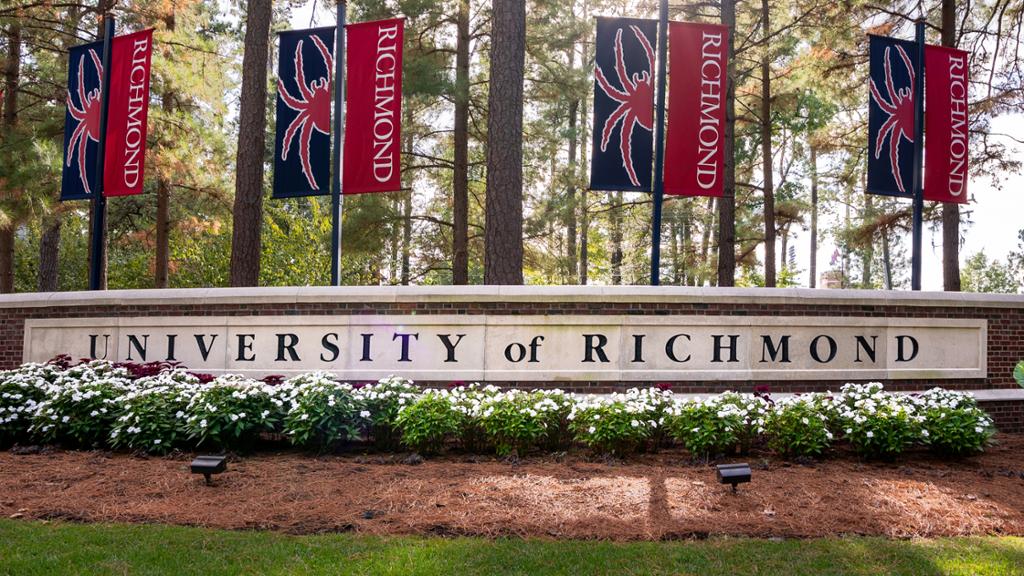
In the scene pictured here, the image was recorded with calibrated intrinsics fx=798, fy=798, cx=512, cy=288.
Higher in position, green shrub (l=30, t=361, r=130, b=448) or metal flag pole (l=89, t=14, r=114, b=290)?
metal flag pole (l=89, t=14, r=114, b=290)

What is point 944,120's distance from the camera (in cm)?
1145

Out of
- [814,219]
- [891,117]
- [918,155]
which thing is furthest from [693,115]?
[814,219]

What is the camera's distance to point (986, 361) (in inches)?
401

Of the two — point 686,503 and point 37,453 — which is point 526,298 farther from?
point 37,453

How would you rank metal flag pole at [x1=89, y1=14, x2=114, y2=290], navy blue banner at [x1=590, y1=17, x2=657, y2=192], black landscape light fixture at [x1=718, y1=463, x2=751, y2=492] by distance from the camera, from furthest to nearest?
metal flag pole at [x1=89, y1=14, x2=114, y2=290], navy blue banner at [x1=590, y1=17, x2=657, y2=192], black landscape light fixture at [x1=718, y1=463, x2=751, y2=492]

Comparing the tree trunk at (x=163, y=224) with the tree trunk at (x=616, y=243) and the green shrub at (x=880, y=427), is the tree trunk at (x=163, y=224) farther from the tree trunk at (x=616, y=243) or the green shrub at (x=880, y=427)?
the tree trunk at (x=616, y=243)

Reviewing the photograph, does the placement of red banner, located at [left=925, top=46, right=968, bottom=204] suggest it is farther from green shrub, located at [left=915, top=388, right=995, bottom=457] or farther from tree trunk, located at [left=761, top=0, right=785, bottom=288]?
tree trunk, located at [left=761, top=0, right=785, bottom=288]

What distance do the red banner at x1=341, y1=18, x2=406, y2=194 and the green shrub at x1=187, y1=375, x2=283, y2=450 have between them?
11.5ft

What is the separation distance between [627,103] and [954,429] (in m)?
5.30

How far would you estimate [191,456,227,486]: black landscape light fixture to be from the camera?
20.5ft

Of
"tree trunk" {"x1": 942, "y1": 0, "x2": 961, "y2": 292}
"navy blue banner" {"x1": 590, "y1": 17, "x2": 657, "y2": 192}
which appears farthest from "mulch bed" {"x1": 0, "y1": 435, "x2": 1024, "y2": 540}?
"tree trunk" {"x1": 942, "y1": 0, "x2": 961, "y2": 292}

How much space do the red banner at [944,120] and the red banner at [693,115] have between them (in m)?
3.35

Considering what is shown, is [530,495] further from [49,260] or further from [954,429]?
[49,260]

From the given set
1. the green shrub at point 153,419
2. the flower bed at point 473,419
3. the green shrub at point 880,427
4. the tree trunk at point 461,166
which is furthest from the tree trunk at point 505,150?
the tree trunk at point 461,166
